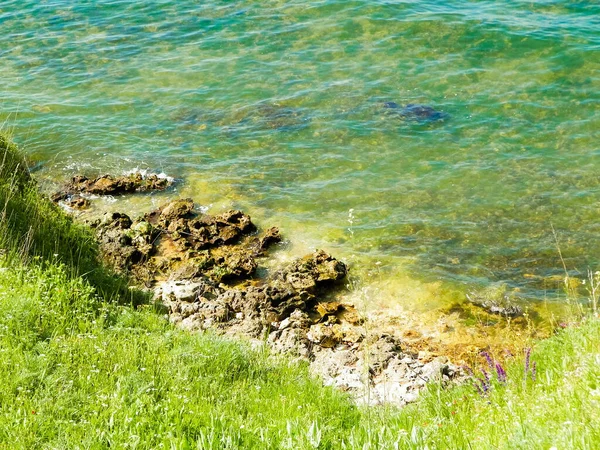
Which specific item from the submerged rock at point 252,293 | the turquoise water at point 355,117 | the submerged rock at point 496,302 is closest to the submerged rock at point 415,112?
the turquoise water at point 355,117

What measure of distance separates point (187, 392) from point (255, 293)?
4898 mm

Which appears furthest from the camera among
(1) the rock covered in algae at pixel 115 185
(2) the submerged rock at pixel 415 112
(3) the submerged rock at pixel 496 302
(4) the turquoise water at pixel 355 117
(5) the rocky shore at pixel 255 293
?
(2) the submerged rock at pixel 415 112

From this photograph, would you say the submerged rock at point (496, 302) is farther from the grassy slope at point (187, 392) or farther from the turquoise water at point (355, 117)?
the grassy slope at point (187, 392)

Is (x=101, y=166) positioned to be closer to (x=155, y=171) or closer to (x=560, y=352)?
(x=155, y=171)

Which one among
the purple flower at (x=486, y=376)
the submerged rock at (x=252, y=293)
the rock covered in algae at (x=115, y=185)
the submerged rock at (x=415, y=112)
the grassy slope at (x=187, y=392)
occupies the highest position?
the grassy slope at (x=187, y=392)

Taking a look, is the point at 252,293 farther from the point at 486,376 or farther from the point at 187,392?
the point at 187,392

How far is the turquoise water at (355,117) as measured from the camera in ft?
45.8

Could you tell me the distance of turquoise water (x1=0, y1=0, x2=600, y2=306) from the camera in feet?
45.8

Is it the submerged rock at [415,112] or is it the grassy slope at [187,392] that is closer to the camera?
the grassy slope at [187,392]

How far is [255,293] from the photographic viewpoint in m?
11.8

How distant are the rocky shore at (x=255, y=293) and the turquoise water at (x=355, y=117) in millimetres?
998

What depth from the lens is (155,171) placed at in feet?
56.0

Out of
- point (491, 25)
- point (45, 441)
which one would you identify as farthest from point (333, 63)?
point (45, 441)

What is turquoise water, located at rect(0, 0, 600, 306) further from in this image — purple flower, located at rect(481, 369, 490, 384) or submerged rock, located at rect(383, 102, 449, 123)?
purple flower, located at rect(481, 369, 490, 384)
